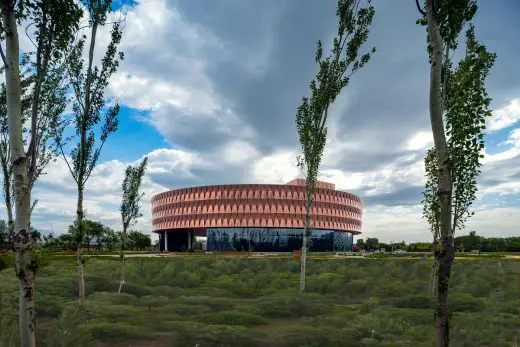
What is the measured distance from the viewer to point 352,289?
2766 cm

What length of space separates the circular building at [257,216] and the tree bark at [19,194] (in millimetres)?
97769

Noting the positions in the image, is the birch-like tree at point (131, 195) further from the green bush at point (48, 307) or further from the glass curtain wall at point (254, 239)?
the glass curtain wall at point (254, 239)

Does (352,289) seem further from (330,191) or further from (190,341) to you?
(330,191)

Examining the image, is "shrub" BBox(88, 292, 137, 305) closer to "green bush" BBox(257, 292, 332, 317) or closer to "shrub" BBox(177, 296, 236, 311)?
"shrub" BBox(177, 296, 236, 311)

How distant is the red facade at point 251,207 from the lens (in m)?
110

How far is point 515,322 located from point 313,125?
19007 millimetres

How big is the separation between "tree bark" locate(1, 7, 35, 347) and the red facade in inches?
3816

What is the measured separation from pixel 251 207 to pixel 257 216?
3207 millimetres

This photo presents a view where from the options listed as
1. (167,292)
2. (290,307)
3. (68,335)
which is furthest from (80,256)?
(290,307)

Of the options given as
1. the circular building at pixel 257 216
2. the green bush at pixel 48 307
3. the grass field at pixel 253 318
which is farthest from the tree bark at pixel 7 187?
the circular building at pixel 257 216

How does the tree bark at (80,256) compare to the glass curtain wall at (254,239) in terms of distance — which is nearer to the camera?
the tree bark at (80,256)

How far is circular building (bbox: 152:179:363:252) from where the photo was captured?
10919 centimetres

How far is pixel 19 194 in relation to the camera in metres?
8.54

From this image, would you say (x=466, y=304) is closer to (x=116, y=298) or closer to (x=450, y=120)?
(x=450, y=120)
